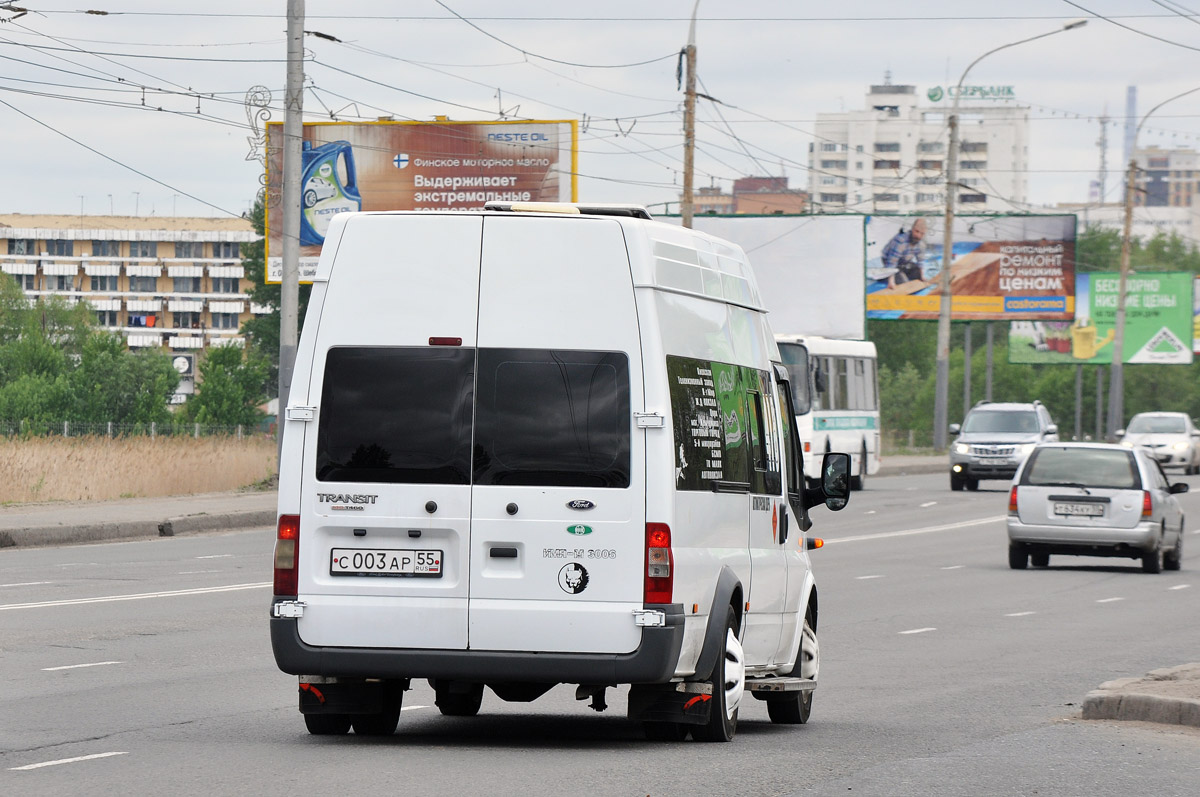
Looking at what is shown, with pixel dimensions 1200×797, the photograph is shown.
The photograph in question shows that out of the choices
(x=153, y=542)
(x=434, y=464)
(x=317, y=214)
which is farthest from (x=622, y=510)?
(x=317, y=214)

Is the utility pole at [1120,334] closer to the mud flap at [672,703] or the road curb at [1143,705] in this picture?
the road curb at [1143,705]

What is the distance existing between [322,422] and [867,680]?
5417mm

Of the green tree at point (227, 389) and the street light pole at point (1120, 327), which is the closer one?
the street light pole at point (1120, 327)

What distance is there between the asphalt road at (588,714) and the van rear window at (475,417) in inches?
49.5

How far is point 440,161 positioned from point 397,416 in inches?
1537

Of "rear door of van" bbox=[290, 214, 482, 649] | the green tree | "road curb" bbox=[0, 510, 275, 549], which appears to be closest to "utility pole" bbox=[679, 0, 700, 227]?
"road curb" bbox=[0, 510, 275, 549]

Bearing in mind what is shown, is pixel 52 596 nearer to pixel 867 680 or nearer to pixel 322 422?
pixel 867 680

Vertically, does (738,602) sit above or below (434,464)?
below

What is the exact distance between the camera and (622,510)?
8125mm

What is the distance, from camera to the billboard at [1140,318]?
76938 millimetres

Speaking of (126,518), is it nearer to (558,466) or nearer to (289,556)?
(289,556)

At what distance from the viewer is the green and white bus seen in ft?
122

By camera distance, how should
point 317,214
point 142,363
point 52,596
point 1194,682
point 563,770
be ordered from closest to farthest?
point 563,770
point 1194,682
point 52,596
point 317,214
point 142,363

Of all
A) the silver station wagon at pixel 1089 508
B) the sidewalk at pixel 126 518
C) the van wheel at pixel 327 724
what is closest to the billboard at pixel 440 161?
the sidewalk at pixel 126 518
